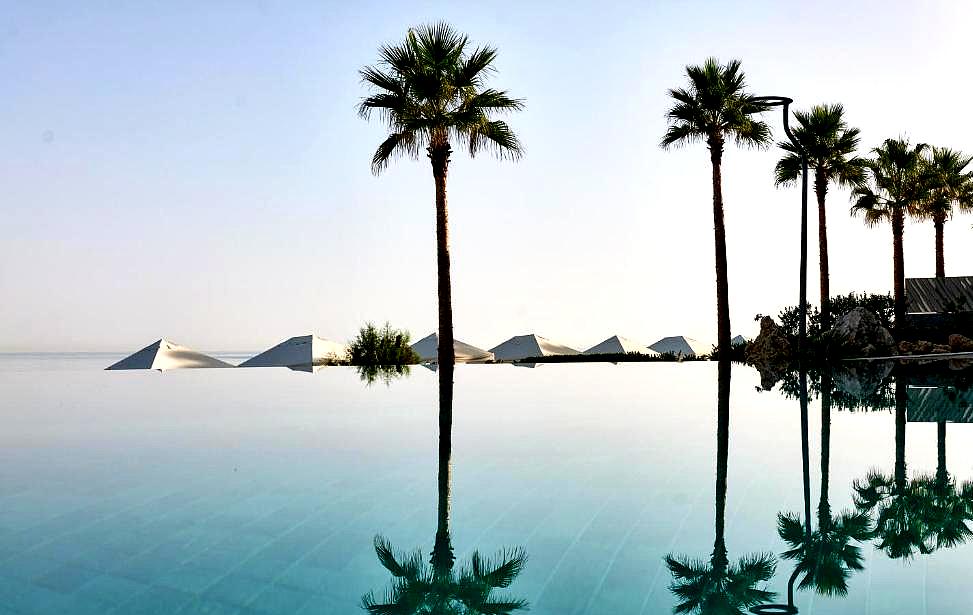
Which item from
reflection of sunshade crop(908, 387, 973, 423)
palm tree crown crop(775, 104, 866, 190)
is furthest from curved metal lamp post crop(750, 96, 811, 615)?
palm tree crown crop(775, 104, 866, 190)

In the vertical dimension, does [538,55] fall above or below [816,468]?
above

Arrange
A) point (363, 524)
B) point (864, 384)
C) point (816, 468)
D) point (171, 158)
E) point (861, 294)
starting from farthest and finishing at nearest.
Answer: point (861, 294) → point (171, 158) → point (864, 384) → point (816, 468) → point (363, 524)

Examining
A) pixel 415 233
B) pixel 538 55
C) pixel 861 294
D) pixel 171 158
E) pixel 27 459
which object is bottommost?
pixel 27 459

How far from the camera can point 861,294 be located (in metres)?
27.3

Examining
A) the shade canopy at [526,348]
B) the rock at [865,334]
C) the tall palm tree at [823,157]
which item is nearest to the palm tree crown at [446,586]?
the rock at [865,334]

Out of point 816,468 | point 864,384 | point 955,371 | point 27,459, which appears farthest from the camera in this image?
point 955,371

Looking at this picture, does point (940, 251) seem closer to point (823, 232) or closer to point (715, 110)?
point (823, 232)

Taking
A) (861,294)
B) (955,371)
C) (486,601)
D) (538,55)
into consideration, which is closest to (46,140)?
(538,55)

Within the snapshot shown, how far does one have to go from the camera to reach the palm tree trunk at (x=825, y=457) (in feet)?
14.4

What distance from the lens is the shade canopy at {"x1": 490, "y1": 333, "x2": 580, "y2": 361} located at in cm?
3165

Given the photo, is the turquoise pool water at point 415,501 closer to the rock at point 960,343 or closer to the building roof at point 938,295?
the rock at point 960,343

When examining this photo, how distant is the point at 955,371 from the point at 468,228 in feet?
45.6

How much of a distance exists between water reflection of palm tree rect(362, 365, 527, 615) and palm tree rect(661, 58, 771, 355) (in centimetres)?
2142

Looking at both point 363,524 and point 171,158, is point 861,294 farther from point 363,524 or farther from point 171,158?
point 363,524
